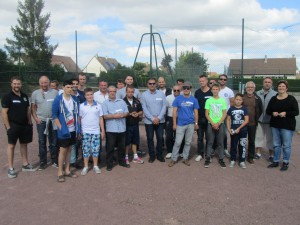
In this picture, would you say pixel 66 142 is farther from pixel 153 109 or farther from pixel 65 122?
pixel 153 109

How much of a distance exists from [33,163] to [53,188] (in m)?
1.71

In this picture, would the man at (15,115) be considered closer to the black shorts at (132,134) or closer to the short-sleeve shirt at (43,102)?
the short-sleeve shirt at (43,102)

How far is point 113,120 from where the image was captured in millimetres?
5699

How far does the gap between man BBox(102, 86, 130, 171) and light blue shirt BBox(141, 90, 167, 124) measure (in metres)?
0.52

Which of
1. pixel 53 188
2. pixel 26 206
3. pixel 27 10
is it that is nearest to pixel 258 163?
pixel 53 188

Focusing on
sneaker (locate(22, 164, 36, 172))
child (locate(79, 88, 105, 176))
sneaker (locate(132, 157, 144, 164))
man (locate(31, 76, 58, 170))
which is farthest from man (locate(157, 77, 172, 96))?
sneaker (locate(22, 164, 36, 172))

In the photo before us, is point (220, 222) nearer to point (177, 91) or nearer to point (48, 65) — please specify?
point (177, 91)

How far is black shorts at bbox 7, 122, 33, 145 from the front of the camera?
5219 millimetres

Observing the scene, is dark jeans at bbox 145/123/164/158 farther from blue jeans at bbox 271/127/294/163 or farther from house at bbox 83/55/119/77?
house at bbox 83/55/119/77

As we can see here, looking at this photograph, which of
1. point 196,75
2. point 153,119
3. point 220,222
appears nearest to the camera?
point 220,222

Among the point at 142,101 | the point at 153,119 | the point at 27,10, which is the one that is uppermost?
the point at 27,10

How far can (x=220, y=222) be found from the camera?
11.8 feet

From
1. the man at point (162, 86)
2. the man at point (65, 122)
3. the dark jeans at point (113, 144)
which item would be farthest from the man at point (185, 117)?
the man at point (65, 122)

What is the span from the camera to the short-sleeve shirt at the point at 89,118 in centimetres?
541
